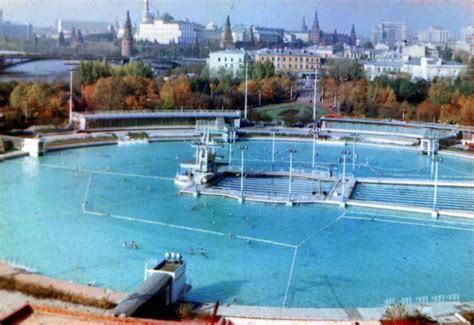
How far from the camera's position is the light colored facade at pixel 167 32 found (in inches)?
1406

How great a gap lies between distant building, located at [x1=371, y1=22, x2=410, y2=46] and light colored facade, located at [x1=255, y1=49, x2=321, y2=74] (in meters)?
12.3

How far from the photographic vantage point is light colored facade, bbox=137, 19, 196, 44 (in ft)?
117

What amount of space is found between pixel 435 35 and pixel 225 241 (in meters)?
32.5

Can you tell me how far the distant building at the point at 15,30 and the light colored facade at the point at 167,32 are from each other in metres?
14.4

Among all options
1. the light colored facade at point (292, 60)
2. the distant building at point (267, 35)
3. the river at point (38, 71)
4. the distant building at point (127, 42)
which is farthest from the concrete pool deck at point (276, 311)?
the distant building at point (267, 35)

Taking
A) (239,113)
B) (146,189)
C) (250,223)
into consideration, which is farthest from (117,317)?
(239,113)

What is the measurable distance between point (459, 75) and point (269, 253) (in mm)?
15976

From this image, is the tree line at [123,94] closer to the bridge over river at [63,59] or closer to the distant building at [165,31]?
the bridge over river at [63,59]


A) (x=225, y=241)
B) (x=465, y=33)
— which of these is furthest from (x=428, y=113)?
(x=465, y=33)

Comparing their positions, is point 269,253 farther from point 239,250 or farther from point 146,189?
point 146,189

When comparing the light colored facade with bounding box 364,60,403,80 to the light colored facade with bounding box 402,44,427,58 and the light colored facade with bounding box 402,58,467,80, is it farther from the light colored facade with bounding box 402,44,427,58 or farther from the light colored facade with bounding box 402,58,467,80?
the light colored facade with bounding box 402,44,427,58

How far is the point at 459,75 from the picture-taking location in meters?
20.2

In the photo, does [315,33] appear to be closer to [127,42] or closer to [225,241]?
[127,42]

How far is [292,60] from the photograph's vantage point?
2453 centimetres
